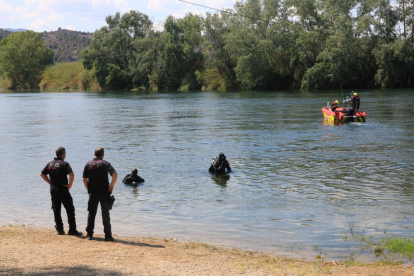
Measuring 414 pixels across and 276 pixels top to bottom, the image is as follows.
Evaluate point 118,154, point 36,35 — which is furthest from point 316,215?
point 36,35

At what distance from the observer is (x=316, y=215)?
34.5 ft

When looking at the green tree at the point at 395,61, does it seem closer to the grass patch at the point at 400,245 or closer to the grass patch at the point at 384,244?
the grass patch at the point at 384,244

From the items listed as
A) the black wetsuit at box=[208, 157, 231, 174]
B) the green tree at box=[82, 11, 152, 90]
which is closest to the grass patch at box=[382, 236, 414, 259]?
the black wetsuit at box=[208, 157, 231, 174]

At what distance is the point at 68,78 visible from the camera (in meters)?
117

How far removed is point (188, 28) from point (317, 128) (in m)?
68.2

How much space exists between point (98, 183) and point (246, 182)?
22.5 ft

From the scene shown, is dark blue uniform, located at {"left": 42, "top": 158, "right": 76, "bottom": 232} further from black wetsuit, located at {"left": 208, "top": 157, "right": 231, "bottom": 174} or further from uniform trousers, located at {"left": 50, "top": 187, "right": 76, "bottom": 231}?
black wetsuit, located at {"left": 208, "top": 157, "right": 231, "bottom": 174}

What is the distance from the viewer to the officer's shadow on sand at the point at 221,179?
46.8 ft

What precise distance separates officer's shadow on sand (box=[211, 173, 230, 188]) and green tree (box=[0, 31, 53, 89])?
112 m

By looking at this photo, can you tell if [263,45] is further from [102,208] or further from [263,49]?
[102,208]

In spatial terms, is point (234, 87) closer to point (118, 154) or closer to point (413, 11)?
point (413, 11)

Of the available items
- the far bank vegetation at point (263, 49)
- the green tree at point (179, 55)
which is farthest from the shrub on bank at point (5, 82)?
the green tree at point (179, 55)

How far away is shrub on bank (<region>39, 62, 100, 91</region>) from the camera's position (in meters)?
109

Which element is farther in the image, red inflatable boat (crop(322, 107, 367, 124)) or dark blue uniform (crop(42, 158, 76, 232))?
red inflatable boat (crop(322, 107, 367, 124))
